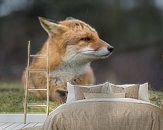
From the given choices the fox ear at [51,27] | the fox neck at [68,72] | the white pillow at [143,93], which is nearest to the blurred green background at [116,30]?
the fox ear at [51,27]

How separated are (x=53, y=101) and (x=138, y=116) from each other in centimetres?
228

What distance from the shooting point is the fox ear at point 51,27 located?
5891mm

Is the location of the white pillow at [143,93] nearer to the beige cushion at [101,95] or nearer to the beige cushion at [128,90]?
the beige cushion at [128,90]

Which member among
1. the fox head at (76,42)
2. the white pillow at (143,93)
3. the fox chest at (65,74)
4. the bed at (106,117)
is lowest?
the bed at (106,117)

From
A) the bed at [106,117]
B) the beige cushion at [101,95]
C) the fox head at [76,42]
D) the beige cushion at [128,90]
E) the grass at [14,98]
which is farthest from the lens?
the grass at [14,98]

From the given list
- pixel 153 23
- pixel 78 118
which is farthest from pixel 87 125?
Answer: pixel 153 23

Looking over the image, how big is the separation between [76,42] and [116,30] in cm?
63

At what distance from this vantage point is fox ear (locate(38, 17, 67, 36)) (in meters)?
5.89

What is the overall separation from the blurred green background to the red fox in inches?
3.7

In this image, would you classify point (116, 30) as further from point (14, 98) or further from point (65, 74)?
point (14, 98)

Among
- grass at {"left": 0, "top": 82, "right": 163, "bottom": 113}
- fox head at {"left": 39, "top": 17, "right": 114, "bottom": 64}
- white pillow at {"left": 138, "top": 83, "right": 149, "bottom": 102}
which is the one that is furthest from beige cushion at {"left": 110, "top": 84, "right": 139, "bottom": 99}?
grass at {"left": 0, "top": 82, "right": 163, "bottom": 113}

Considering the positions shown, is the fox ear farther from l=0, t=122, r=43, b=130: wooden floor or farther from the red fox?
l=0, t=122, r=43, b=130: wooden floor

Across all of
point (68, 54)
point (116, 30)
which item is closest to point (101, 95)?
point (68, 54)

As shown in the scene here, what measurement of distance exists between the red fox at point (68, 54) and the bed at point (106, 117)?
6.04ft
